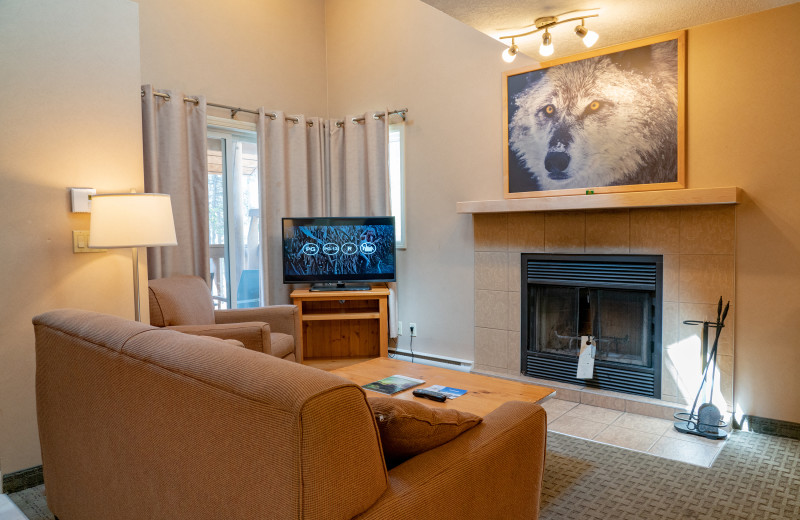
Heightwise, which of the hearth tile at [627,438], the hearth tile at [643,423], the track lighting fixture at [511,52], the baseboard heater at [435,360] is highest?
the track lighting fixture at [511,52]

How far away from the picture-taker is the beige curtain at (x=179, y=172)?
3.65 m

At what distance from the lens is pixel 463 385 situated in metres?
2.61

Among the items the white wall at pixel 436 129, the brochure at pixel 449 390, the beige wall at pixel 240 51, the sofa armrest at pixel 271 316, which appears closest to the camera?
the brochure at pixel 449 390

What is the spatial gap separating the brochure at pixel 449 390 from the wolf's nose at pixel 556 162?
1905 millimetres

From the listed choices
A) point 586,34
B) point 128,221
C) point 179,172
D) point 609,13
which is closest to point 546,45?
point 586,34

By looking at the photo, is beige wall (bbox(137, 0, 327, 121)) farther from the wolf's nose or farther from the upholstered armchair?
the wolf's nose

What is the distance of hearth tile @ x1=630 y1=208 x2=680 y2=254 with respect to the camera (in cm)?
327

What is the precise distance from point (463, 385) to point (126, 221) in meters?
1.75

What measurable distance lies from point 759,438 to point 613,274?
1.20m


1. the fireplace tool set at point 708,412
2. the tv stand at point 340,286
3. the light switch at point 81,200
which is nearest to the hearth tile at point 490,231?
the tv stand at point 340,286

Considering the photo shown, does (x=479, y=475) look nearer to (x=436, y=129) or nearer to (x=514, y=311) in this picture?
(x=514, y=311)

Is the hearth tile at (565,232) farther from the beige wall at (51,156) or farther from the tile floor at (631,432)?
the beige wall at (51,156)

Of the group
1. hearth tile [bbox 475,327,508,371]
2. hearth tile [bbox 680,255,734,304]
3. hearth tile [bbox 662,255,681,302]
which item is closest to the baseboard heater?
hearth tile [bbox 475,327,508,371]

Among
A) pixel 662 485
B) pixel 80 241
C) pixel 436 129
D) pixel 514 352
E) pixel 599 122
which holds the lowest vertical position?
pixel 662 485
